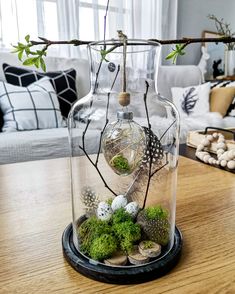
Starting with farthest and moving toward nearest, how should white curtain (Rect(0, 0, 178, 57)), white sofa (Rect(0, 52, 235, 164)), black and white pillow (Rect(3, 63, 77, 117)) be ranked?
white curtain (Rect(0, 0, 178, 57))
black and white pillow (Rect(3, 63, 77, 117))
white sofa (Rect(0, 52, 235, 164))

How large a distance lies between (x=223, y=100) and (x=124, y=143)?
2117 millimetres

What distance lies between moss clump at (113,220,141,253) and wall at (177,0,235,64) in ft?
9.92

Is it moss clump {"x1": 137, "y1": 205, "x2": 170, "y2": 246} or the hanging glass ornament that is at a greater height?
the hanging glass ornament

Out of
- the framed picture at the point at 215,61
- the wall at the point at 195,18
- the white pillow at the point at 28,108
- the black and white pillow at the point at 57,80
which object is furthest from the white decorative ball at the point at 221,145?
the framed picture at the point at 215,61

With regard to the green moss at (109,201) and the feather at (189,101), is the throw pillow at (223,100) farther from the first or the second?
the green moss at (109,201)

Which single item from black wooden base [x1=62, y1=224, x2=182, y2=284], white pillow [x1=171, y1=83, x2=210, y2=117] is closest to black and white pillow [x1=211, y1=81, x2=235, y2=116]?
white pillow [x1=171, y1=83, x2=210, y2=117]

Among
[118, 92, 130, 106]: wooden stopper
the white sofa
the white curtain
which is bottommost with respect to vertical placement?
the white sofa

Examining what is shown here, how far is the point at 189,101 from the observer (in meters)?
2.35

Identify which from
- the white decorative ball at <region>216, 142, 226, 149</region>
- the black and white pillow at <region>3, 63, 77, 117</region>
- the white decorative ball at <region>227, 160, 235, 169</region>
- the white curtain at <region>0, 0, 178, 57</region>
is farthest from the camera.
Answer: the white curtain at <region>0, 0, 178, 57</region>

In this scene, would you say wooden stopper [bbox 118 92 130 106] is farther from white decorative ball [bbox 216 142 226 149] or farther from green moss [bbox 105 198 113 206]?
white decorative ball [bbox 216 142 226 149]

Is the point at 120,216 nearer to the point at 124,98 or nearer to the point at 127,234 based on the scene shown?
the point at 127,234

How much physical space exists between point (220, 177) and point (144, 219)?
45 centimetres

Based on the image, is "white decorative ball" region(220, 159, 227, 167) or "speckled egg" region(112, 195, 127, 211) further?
"white decorative ball" region(220, 159, 227, 167)

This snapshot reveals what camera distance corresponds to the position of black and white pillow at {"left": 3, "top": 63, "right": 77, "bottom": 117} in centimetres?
183
